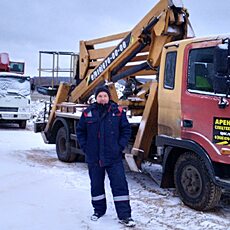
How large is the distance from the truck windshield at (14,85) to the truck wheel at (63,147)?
732 centimetres

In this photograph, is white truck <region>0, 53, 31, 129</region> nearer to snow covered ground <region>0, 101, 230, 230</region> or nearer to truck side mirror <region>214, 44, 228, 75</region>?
snow covered ground <region>0, 101, 230, 230</region>

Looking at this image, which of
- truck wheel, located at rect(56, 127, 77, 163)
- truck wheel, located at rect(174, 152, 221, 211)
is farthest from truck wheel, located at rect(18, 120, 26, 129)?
truck wheel, located at rect(174, 152, 221, 211)

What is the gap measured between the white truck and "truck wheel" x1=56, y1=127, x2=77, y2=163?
7.08 metres

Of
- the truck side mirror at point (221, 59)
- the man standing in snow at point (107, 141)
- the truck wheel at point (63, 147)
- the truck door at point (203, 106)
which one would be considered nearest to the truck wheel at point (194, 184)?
the truck door at point (203, 106)

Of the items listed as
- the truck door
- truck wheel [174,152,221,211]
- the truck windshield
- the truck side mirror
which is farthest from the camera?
the truck windshield

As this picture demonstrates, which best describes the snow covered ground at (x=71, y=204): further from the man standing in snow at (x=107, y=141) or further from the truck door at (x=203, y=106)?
the truck door at (x=203, y=106)

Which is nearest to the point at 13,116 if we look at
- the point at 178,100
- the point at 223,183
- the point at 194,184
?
the point at 178,100

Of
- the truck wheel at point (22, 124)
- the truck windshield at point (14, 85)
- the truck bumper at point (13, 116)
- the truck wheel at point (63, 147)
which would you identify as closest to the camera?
the truck wheel at point (63, 147)

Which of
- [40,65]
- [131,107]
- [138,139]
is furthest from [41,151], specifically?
[138,139]

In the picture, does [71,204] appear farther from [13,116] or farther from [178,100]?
[13,116]

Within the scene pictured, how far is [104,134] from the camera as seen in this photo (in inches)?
213

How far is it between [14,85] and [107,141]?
491 inches

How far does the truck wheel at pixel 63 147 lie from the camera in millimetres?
9767

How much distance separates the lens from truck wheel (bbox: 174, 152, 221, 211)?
5875 millimetres
